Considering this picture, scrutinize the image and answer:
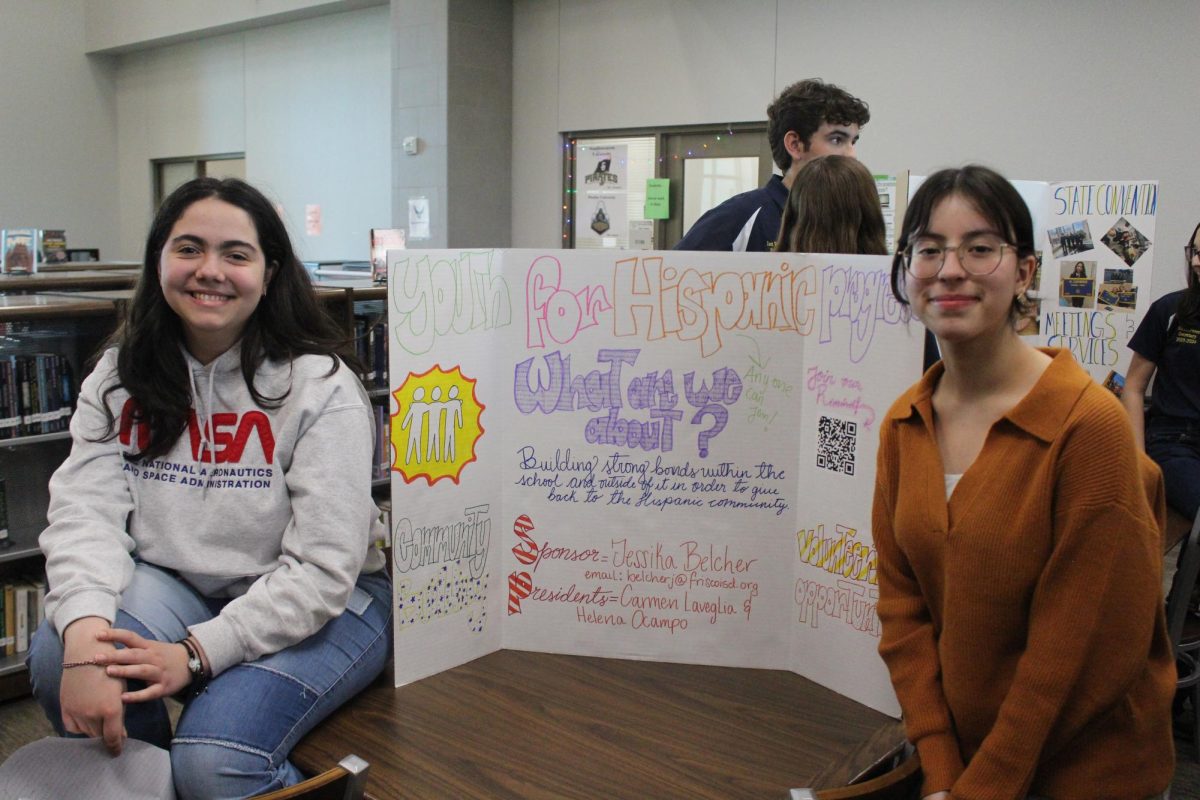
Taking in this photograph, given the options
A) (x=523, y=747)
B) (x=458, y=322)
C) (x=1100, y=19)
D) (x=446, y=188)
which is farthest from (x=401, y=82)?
(x=523, y=747)

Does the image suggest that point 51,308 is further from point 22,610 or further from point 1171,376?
point 1171,376

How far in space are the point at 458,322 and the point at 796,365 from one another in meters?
0.58

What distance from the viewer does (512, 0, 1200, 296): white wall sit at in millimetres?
4414

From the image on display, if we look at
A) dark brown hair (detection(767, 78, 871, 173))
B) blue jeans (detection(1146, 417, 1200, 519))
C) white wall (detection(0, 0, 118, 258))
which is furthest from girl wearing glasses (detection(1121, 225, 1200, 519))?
white wall (detection(0, 0, 118, 258))

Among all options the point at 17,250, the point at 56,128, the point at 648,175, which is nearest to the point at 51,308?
the point at 17,250

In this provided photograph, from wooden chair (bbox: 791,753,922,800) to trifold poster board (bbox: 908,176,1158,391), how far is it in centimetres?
297

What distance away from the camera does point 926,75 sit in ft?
16.5

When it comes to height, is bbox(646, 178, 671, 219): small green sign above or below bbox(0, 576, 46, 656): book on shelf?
above

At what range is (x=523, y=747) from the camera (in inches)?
55.2

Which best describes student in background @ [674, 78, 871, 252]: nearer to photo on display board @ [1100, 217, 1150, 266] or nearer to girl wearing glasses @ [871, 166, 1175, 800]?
girl wearing glasses @ [871, 166, 1175, 800]

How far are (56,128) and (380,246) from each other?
7613 millimetres

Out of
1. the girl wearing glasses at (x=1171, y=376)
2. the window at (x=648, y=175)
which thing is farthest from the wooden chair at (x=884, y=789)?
the window at (x=648, y=175)

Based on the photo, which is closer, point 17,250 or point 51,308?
point 51,308

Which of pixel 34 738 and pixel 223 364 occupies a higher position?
pixel 223 364
